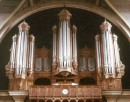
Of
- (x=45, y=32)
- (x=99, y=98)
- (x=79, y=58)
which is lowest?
(x=99, y=98)

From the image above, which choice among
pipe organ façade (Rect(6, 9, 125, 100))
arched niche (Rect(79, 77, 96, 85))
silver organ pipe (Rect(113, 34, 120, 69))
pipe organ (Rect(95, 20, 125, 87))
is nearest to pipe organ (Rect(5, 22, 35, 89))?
pipe organ façade (Rect(6, 9, 125, 100))

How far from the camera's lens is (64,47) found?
16.8m

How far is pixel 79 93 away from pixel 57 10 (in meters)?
5.32

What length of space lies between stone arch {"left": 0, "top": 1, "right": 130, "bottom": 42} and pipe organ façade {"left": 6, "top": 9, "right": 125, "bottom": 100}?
3.16ft

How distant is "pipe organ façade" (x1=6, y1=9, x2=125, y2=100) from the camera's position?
15534mm

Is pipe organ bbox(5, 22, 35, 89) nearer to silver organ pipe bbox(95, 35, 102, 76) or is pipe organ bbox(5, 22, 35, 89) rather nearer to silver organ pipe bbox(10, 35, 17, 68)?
silver organ pipe bbox(10, 35, 17, 68)

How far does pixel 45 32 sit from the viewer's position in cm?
1897

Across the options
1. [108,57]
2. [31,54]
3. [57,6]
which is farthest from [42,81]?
[57,6]

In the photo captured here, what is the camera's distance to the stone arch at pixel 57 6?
17.9 metres

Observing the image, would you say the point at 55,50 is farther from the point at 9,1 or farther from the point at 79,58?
the point at 9,1

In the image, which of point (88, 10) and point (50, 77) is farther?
point (88, 10)

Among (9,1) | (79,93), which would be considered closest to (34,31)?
(9,1)

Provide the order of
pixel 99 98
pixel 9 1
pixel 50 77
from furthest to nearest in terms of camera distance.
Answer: pixel 9 1 → pixel 50 77 → pixel 99 98

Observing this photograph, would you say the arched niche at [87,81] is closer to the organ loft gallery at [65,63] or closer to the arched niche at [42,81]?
the organ loft gallery at [65,63]
